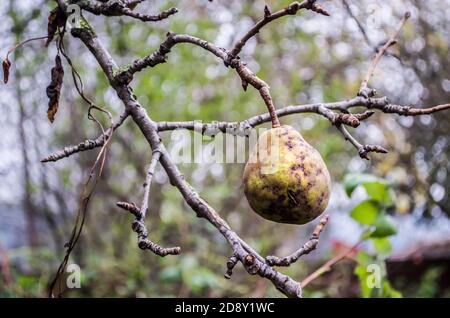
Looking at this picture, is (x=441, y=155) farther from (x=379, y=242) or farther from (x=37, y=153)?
(x=37, y=153)

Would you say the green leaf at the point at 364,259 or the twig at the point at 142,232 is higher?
the green leaf at the point at 364,259

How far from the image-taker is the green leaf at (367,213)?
230 cm

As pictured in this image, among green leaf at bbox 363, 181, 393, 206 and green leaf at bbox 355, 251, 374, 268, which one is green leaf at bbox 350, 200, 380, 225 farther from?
green leaf at bbox 355, 251, 374, 268

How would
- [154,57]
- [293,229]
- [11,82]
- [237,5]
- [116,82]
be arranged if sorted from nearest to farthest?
[154,57]
[116,82]
[11,82]
[237,5]
[293,229]

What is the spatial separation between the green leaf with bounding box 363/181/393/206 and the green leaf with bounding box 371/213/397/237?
0.28ft

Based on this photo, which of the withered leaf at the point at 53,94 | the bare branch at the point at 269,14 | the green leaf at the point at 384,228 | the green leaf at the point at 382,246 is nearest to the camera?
the bare branch at the point at 269,14

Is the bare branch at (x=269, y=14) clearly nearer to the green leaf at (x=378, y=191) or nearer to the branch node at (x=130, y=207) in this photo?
the branch node at (x=130, y=207)

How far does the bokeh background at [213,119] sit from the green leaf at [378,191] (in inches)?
49.3

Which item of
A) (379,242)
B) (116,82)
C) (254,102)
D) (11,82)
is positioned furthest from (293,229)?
(116,82)

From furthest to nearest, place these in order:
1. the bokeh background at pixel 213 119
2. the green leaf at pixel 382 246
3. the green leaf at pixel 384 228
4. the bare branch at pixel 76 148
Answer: the bokeh background at pixel 213 119
the green leaf at pixel 382 246
the green leaf at pixel 384 228
the bare branch at pixel 76 148

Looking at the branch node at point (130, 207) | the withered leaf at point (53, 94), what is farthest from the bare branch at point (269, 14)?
the withered leaf at point (53, 94)
